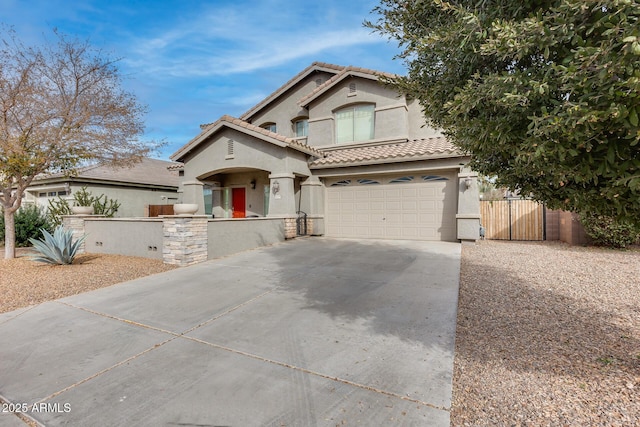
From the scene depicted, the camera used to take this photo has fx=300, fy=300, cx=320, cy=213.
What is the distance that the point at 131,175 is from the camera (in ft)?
60.3

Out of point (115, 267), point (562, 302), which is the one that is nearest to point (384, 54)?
point (562, 302)

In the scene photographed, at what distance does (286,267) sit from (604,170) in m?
6.53

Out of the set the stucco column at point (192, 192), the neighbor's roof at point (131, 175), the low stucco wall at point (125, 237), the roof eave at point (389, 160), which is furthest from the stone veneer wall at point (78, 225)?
the roof eave at point (389, 160)

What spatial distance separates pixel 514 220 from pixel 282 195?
981 centimetres

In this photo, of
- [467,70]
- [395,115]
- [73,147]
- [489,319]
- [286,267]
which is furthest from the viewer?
[395,115]

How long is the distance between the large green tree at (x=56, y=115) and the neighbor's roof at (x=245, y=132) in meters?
1.97

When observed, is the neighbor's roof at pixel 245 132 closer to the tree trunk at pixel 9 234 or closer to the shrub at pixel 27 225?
the tree trunk at pixel 9 234

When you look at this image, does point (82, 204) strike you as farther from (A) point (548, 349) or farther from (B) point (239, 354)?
(A) point (548, 349)

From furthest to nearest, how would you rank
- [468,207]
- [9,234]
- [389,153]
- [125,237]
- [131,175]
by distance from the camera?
[131,175] → [389,153] → [468,207] → [125,237] → [9,234]

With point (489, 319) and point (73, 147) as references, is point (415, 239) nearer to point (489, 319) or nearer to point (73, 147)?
point (489, 319)

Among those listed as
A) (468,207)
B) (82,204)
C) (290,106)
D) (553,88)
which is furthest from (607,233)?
(82,204)

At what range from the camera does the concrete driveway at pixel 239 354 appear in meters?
2.54

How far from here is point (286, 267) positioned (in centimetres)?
774

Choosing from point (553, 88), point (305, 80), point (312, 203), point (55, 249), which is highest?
point (305, 80)
